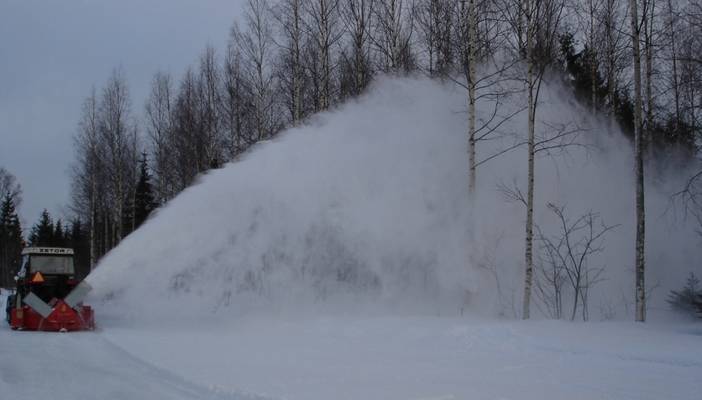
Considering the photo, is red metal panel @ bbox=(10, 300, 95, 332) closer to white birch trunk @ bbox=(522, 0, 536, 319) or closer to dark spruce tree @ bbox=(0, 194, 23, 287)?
white birch trunk @ bbox=(522, 0, 536, 319)

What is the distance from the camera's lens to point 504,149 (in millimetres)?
16500

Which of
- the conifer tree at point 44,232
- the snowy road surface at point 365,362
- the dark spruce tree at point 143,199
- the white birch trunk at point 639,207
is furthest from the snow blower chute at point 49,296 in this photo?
the conifer tree at point 44,232

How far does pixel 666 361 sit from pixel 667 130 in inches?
590

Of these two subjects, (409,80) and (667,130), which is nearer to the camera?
(409,80)

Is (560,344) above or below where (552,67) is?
below

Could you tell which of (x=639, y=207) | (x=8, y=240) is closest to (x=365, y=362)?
(x=639, y=207)

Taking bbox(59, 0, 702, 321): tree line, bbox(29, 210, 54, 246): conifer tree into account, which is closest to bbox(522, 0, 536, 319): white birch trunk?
bbox(59, 0, 702, 321): tree line

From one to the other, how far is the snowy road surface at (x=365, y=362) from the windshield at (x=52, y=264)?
12.2 ft

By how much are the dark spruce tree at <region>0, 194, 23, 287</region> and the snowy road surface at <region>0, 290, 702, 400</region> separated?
5762 cm

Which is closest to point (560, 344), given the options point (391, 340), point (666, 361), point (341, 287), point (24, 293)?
point (666, 361)

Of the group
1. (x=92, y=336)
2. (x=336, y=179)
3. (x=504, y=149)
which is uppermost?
(x=504, y=149)

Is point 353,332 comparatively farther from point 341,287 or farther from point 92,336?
point 92,336

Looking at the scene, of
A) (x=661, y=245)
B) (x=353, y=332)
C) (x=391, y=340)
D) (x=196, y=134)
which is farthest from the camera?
(x=196, y=134)

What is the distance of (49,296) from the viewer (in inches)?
595
